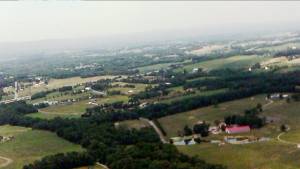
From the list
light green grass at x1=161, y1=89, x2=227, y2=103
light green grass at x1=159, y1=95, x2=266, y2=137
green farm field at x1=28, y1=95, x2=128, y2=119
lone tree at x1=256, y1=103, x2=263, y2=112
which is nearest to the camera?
light green grass at x1=159, y1=95, x2=266, y2=137

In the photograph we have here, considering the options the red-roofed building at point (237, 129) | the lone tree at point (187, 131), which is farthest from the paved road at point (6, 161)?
the red-roofed building at point (237, 129)

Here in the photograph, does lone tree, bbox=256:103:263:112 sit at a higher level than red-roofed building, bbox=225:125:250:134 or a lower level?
higher

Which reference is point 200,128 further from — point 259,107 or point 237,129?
point 259,107

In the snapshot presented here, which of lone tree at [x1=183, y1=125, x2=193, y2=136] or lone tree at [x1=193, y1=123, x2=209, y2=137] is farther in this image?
lone tree at [x1=183, y1=125, x2=193, y2=136]

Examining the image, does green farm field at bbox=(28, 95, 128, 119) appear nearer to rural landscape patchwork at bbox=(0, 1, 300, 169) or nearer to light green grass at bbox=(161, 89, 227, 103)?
rural landscape patchwork at bbox=(0, 1, 300, 169)

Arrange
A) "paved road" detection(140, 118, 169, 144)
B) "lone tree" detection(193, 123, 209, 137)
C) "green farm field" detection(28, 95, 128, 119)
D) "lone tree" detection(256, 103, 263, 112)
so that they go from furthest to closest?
"green farm field" detection(28, 95, 128, 119)
"lone tree" detection(256, 103, 263, 112)
"lone tree" detection(193, 123, 209, 137)
"paved road" detection(140, 118, 169, 144)

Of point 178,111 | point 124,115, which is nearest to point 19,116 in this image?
point 124,115

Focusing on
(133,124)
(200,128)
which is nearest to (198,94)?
(133,124)

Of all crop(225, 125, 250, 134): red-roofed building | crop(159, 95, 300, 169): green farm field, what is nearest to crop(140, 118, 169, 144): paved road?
crop(159, 95, 300, 169): green farm field

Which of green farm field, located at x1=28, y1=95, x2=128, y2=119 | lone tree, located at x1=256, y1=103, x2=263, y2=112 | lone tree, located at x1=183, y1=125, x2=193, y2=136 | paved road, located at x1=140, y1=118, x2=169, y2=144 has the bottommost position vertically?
green farm field, located at x1=28, y1=95, x2=128, y2=119
